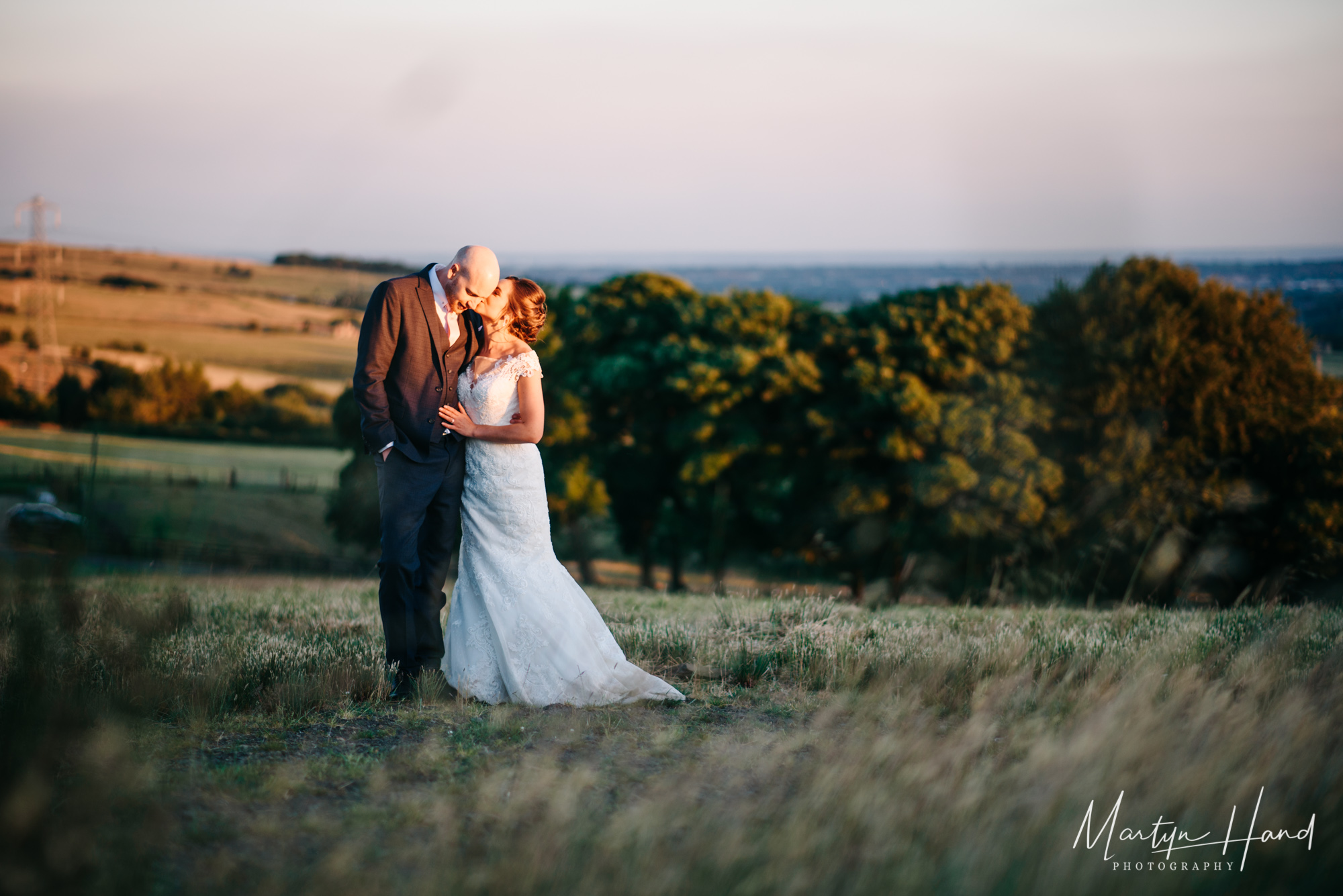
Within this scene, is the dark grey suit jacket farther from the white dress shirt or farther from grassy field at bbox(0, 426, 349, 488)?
grassy field at bbox(0, 426, 349, 488)

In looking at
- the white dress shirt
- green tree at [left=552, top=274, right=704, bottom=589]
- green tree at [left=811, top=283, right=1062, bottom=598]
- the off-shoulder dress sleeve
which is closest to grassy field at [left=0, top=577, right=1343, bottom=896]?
the off-shoulder dress sleeve

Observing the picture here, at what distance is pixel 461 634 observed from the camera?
18.8 feet

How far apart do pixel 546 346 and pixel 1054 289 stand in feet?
58.2

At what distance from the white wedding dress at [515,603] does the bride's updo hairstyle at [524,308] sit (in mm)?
182

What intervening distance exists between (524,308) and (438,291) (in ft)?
1.92

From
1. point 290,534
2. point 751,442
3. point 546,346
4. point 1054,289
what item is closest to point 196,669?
point 751,442

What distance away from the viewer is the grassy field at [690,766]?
2965mm

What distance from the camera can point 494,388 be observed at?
6027 mm

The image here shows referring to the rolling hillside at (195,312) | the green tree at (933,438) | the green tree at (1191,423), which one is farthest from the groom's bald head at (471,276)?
the rolling hillside at (195,312)

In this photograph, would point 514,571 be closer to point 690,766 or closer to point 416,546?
point 416,546

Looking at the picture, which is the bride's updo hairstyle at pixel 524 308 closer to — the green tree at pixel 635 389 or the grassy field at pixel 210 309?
the green tree at pixel 635 389

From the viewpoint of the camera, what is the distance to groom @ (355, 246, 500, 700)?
5.72 m

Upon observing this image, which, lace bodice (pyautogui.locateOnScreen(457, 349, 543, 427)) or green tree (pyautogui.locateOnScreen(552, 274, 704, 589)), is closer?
lace bodice (pyautogui.locateOnScreen(457, 349, 543, 427))

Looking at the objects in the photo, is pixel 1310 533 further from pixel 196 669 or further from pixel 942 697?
pixel 196 669
